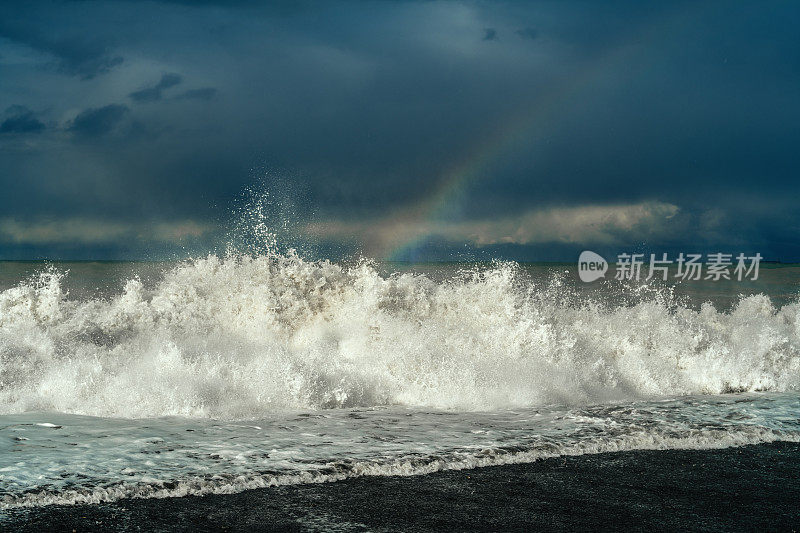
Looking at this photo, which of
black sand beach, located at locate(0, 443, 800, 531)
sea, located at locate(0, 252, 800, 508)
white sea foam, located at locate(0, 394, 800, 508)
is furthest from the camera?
sea, located at locate(0, 252, 800, 508)

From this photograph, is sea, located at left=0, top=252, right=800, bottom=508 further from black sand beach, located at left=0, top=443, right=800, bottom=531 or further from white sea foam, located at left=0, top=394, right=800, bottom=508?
black sand beach, located at left=0, top=443, right=800, bottom=531

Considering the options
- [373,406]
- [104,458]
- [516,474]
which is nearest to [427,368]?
[373,406]

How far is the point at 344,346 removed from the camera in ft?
37.3

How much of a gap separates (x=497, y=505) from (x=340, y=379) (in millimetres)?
4498

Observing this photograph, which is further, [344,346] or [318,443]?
[344,346]

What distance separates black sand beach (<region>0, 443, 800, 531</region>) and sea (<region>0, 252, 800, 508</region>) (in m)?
0.30

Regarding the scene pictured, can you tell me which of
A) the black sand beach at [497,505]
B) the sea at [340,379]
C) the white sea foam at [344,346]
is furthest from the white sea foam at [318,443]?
the white sea foam at [344,346]

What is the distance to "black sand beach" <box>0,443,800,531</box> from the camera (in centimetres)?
476

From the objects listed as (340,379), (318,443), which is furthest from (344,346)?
(318,443)

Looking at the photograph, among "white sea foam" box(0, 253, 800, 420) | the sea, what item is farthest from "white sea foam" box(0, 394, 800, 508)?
"white sea foam" box(0, 253, 800, 420)

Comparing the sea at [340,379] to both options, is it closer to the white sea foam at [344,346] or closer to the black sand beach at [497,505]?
the white sea foam at [344,346]

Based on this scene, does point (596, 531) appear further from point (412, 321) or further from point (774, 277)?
point (774, 277)

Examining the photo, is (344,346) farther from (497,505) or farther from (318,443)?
(497,505)

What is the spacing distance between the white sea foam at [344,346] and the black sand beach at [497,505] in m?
2.86
